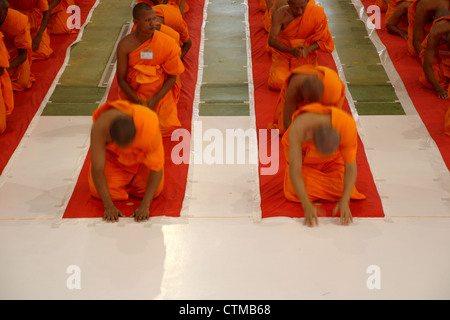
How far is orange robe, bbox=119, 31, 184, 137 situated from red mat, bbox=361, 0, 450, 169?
6.62 ft

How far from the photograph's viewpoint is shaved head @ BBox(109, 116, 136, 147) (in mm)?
Result: 3848

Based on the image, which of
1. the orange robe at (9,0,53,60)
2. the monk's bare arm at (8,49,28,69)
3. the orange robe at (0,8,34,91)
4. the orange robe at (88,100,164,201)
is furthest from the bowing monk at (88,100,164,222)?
the orange robe at (9,0,53,60)

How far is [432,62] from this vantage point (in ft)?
18.4

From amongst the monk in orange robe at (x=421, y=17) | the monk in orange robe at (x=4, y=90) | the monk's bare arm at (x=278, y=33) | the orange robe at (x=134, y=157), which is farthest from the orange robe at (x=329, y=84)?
the monk in orange robe at (x=4, y=90)

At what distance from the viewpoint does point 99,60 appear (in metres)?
6.36

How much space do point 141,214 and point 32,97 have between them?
2.13 meters

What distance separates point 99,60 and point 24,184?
2140mm

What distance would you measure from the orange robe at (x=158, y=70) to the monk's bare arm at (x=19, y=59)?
3.63 ft

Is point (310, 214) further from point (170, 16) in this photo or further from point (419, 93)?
point (170, 16)

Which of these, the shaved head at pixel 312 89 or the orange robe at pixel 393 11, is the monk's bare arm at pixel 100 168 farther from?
the orange robe at pixel 393 11

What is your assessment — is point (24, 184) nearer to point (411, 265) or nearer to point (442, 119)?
point (411, 265)

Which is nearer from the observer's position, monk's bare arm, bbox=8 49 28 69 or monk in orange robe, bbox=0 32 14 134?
monk in orange robe, bbox=0 32 14 134

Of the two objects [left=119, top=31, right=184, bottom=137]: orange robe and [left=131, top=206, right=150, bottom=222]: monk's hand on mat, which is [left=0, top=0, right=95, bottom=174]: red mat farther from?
[left=131, top=206, right=150, bottom=222]: monk's hand on mat
